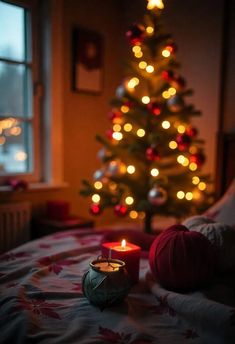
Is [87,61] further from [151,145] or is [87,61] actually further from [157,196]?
[157,196]

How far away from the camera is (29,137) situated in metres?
2.74

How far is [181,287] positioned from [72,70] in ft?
7.14

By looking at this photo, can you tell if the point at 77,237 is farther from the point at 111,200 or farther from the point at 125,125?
the point at 125,125

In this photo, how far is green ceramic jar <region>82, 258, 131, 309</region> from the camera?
0.98 meters

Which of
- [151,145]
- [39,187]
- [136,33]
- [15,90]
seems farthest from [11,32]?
[151,145]

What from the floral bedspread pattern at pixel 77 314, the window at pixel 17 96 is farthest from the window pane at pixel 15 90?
the floral bedspread pattern at pixel 77 314

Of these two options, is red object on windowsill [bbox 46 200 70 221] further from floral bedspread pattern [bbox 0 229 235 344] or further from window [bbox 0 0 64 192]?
floral bedspread pattern [bbox 0 229 235 344]

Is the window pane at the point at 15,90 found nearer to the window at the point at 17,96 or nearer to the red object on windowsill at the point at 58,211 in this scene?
the window at the point at 17,96

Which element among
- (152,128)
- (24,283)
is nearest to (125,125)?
(152,128)

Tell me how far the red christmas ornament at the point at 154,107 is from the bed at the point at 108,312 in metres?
1.22

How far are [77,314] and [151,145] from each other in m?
1.47

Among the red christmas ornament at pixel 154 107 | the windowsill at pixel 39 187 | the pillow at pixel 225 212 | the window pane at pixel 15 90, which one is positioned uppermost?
the window pane at pixel 15 90

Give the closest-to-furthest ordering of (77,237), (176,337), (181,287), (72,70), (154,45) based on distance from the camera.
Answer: (176,337) → (181,287) → (77,237) → (154,45) → (72,70)

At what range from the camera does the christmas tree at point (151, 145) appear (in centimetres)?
230
